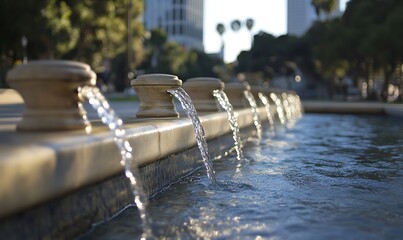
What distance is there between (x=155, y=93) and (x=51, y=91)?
3084 millimetres

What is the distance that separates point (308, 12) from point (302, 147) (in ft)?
484

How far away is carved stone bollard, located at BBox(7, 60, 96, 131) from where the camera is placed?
12.3ft

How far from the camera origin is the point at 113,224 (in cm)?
395

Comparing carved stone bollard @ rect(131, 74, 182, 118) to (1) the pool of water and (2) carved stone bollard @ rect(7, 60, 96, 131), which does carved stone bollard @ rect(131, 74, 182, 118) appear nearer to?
(1) the pool of water

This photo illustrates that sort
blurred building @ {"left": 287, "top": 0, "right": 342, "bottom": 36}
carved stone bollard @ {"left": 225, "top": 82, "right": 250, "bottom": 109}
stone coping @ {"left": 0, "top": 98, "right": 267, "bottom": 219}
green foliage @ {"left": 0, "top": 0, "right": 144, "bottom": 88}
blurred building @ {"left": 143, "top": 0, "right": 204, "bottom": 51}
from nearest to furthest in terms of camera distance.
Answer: stone coping @ {"left": 0, "top": 98, "right": 267, "bottom": 219}
carved stone bollard @ {"left": 225, "top": 82, "right": 250, "bottom": 109}
green foliage @ {"left": 0, "top": 0, "right": 144, "bottom": 88}
blurred building @ {"left": 287, "top": 0, "right": 342, "bottom": 36}
blurred building @ {"left": 143, "top": 0, "right": 204, "bottom": 51}

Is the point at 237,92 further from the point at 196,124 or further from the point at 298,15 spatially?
the point at 298,15

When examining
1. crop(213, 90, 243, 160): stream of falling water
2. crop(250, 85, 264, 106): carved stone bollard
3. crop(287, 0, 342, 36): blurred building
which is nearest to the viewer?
crop(213, 90, 243, 160): stream of falling water

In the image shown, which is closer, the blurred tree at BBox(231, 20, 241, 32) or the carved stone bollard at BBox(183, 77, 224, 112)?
the carved stone bollard at BBox(183, 77, 224, 112)

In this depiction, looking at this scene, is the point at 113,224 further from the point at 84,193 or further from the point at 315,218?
the point at 315,218

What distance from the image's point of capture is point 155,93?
6938 mm

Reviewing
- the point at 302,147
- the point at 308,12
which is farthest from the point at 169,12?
the point at 302,147

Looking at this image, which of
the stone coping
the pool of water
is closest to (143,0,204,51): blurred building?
the pool of water

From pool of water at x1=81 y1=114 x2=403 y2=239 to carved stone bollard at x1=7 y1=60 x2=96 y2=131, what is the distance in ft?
2.89

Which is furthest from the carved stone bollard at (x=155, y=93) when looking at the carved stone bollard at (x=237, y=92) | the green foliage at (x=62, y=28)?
the green foliage at (x=62, y=28)
